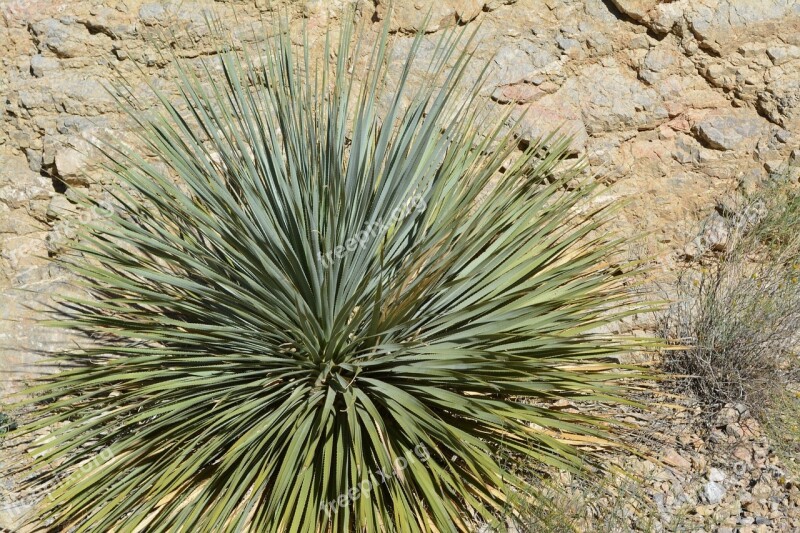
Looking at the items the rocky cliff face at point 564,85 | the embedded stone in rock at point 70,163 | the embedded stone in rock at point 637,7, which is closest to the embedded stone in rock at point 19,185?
the rocky cliff face at point 564,85

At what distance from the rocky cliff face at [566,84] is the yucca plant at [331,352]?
0.71 metres

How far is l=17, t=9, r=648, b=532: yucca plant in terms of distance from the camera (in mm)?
2459

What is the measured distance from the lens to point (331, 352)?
8.25ft

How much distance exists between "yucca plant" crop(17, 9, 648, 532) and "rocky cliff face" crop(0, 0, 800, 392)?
0.71 m

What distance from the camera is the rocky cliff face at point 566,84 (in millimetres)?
3582

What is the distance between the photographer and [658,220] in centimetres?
372

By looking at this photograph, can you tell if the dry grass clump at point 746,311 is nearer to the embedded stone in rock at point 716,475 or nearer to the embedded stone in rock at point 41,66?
the embedded stone in rock at point 716,475

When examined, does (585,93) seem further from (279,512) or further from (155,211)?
(279,512)

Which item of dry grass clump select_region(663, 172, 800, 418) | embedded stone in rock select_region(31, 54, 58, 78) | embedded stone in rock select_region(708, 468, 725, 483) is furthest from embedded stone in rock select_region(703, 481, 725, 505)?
embedded stone in rock select_region(31, 54, 58, 78)

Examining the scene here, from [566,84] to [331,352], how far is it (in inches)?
82.3
